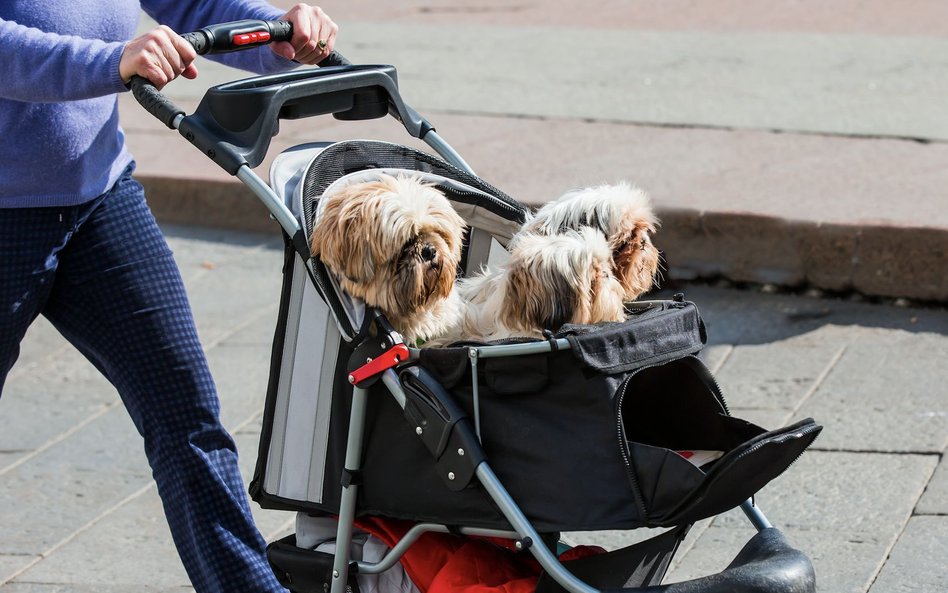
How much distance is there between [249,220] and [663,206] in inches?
83.1

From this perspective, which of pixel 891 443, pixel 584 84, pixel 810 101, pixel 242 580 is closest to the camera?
pixel 242 580

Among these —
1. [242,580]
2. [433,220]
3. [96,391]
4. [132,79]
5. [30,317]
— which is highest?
[132,79]

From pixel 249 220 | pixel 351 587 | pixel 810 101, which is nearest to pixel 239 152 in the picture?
pixel 351 587

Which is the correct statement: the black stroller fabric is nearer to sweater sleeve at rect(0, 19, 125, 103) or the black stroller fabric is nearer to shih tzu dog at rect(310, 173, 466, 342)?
shih tzu dog at rect(310, 173, 466, 342)

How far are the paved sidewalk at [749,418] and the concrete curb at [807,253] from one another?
0.29 feet

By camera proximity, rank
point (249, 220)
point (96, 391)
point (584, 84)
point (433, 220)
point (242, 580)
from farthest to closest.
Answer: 1. point (584, 84)
2. point (249, 220)
3. point (96, 391)
4. point (242, 580)
5. point (433, 220)

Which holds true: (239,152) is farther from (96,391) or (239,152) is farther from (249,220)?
(249,220)

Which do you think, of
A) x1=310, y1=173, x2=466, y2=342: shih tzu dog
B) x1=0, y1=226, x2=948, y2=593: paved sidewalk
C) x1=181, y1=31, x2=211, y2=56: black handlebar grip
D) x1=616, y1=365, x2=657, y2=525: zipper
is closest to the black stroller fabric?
x1=616, y1=365, x2=657, y2=525: zipper

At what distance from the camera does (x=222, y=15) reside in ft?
10.6

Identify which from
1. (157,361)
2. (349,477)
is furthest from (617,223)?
(157,361)

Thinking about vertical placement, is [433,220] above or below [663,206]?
above

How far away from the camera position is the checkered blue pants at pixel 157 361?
3029 mm

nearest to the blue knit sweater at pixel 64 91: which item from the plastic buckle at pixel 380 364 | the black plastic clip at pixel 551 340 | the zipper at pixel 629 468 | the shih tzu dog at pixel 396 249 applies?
the shih tzu dog at pixel 396 249

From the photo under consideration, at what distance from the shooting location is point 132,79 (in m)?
2.70
